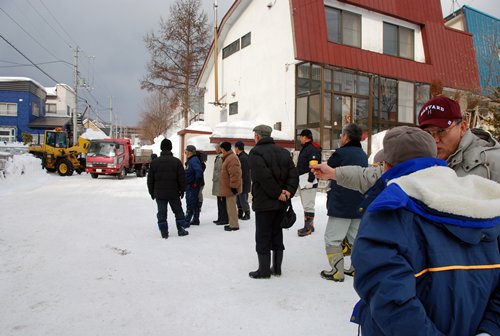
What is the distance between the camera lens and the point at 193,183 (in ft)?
25.2

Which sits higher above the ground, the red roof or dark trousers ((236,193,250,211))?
the red roof

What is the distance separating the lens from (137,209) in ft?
32.0

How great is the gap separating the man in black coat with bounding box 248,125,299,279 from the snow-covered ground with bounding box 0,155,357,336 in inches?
13.2

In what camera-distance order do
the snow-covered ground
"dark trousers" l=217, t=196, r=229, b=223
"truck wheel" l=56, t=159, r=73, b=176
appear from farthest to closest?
"truck wheel" l=56, t=159, r=73, b=176, "dark trousers" l=217, t=196, r=229, b=223, the snow-covered ground

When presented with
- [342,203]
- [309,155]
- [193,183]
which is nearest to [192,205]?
[193,183]

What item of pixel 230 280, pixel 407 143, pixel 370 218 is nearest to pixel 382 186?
pixel 407 143

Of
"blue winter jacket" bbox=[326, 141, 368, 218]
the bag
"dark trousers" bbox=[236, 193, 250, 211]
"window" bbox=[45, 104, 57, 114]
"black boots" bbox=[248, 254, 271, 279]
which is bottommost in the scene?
"black boots" bbox=[248, 254, 271, 279]

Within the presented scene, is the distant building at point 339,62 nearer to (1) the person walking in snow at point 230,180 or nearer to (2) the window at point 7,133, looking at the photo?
(1) the person walking in snow at point 230,180

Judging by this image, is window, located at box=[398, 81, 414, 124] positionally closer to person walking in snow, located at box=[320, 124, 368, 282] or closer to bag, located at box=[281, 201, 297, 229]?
person walking in snow, located at box=[320, 124, 368, 282]

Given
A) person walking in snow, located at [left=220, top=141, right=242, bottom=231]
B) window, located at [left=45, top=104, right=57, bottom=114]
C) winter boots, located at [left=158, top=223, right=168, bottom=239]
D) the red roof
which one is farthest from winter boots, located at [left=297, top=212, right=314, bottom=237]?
window, located at [left=45, top=104, right=57, bottom=114]

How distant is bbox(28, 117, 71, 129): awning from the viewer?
47906mm

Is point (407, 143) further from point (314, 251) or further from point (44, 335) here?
point (314, 251)

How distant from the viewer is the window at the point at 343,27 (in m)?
15.6

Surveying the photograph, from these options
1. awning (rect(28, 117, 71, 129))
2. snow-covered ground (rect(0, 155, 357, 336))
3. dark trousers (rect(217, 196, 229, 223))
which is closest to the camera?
snow-covered ground (rect(0, 155, 357, 336))
